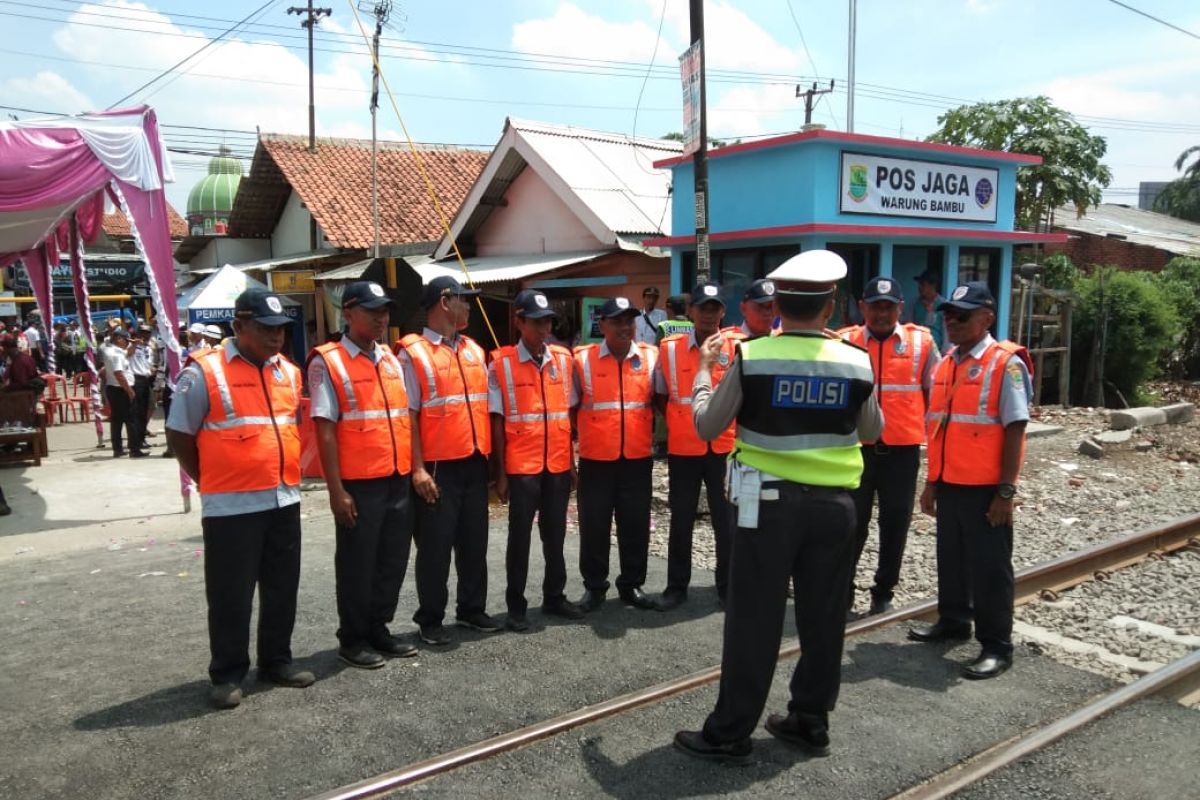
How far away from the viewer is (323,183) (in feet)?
69.2

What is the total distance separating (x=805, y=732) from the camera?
3.74 metres

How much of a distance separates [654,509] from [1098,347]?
11.3 m

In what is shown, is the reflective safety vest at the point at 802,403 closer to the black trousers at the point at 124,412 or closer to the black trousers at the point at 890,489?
the black trousers at the point at 890,489

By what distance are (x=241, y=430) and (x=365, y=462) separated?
0.63 meters

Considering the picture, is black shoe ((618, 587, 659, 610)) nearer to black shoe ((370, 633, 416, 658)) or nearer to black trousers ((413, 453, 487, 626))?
black trousers ((413, 453, 487, 626))

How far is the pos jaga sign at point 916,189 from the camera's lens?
11375 mm

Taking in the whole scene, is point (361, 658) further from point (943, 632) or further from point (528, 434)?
point (943, 632)

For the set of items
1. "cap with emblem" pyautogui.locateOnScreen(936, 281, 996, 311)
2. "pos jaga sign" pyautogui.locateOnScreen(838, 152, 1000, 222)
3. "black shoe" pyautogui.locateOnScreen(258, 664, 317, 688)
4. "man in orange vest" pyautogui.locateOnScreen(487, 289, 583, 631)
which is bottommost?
"black shoe" pyautogui.locateOnScreen(258, 664, 317, 688)

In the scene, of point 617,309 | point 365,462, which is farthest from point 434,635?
point 617,309

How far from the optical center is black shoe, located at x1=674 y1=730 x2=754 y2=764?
3.62 meters

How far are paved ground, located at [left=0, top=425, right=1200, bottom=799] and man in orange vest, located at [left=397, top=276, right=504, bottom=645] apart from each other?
0.38 metres

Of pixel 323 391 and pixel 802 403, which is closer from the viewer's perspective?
pixel 802 403

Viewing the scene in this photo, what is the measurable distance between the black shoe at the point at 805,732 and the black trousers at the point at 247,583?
2.49m

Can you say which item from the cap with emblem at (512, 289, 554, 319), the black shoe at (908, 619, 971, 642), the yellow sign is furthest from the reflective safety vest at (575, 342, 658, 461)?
the yellow sign
